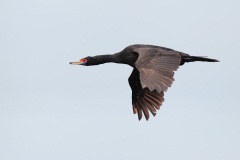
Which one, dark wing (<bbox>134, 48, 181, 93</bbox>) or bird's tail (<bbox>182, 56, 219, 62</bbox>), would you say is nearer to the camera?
dark wing (<bbox>134, 48, 181, 93</bbox>)

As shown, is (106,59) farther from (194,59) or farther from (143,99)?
(194,59)

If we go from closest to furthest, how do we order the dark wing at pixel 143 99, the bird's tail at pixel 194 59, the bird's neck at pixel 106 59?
the bird's tail at pixel 194 59 < the dark wing at pixel 143 99 < the bird's neck at pixel 106 59

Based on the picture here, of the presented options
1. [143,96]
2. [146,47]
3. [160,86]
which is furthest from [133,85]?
[160,86]

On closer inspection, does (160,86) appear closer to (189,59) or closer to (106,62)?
(189,59)

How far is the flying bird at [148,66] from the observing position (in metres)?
18.1

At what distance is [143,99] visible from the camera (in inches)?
885

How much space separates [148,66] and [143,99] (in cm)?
378

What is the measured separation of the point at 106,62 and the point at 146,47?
6.82ft

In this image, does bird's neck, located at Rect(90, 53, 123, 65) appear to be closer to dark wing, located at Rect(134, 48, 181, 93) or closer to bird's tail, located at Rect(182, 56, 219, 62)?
dark wing, located at Rect(134, 48, 181, 93)

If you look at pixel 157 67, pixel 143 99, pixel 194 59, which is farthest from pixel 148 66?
pixel 143 99

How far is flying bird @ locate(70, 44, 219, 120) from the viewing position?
18109 mm

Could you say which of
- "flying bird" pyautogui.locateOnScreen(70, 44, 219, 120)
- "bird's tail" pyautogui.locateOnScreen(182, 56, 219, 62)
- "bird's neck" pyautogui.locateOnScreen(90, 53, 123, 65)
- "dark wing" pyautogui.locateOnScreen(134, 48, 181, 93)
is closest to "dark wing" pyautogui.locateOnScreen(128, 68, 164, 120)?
"flying bird" pyautogui.locateOnScreen(70, 44, 219, 120)

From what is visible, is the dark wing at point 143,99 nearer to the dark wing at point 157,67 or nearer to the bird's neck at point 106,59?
the bird's neck at point 106,59

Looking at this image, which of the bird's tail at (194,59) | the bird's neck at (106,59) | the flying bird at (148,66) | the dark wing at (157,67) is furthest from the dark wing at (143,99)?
the dark wing at (157,67)
